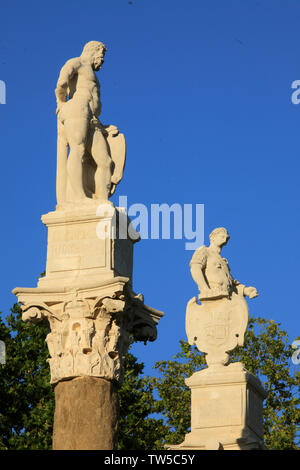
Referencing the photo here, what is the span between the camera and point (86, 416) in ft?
49.9

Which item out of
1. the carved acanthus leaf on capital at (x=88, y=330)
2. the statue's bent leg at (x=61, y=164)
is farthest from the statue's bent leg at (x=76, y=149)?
the carved acanthus leaf on capital at (x=88, y=330)

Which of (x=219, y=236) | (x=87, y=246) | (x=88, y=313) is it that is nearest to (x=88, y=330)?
(x=88, y=313)

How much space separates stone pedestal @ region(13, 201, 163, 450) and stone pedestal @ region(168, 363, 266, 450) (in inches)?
146

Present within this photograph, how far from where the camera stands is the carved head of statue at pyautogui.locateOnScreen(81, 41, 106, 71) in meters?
18.3

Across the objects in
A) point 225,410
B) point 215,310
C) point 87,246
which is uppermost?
point 215,310

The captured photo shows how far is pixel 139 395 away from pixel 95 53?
1987 centimetres

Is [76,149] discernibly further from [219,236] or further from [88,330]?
[219,236]

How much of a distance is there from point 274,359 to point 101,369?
85.1 feet

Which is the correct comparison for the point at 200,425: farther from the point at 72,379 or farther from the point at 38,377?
the point at 38,377

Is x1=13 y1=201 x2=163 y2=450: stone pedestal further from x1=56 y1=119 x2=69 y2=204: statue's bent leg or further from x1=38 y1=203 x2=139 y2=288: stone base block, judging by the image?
x1=56 y1=119 x2=69 y2=204: statue's bent leg

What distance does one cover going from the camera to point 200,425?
66.0 ft

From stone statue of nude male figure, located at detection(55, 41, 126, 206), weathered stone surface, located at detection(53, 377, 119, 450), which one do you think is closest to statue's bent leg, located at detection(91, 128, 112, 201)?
stone statue of nude male figure, located at detection(55, 41, 126, 206)

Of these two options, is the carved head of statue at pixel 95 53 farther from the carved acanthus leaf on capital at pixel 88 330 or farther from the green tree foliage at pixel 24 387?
the green tree foliage at pixel 24 387

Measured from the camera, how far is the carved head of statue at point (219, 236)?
71.8 ft
